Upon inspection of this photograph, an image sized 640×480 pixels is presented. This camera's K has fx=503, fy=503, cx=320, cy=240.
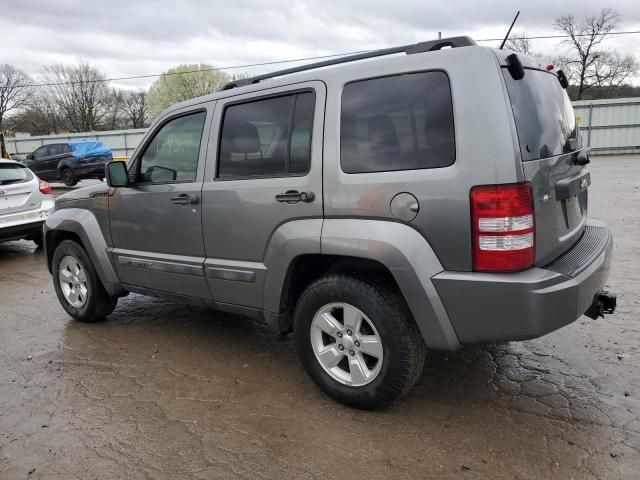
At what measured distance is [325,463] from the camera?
2.53 m

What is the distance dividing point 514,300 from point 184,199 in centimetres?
233

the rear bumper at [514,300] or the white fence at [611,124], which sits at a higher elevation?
the white fence at [611,124]

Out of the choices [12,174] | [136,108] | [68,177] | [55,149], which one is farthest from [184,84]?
[12,174]

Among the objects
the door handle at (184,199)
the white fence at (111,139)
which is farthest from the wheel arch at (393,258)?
the white fence at (111,139)

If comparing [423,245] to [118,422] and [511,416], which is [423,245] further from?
[118,422]

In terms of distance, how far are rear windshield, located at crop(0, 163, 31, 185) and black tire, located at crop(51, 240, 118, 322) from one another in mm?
3819

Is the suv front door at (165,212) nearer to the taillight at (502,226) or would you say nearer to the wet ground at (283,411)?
the wet ground at (283,411)

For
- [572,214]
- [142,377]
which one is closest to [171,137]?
[142,377]

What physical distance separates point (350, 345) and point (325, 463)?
665 mm

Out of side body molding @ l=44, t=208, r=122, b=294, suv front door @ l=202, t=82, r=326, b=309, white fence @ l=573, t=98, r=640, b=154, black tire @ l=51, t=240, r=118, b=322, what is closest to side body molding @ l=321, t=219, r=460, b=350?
suv front door @ l=202, t=82, r=326, b=309

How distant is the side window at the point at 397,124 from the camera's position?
254cm

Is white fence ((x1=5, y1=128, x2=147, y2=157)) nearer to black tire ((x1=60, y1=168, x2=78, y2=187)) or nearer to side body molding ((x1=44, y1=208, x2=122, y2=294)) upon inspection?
black tire ((x1=60, y1=168, x2=78, y2=187))

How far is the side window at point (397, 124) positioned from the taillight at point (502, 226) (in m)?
0.28

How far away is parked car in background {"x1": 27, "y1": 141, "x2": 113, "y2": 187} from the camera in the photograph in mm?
20047
